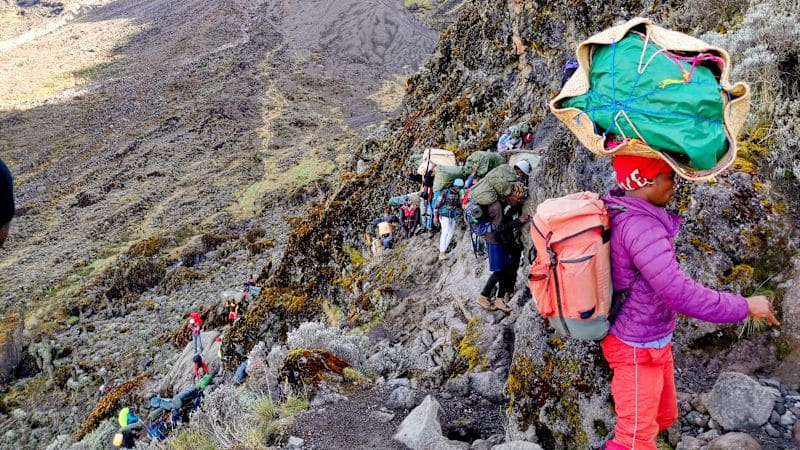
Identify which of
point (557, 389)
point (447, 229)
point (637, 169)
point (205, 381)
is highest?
point (637, 169)

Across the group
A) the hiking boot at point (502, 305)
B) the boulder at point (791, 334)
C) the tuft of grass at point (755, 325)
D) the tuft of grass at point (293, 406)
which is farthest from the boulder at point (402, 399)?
the boulder at point (791, 334)

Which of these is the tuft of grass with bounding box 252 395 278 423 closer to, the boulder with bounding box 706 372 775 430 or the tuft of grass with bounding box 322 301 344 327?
the boulder with bounding box 706 372 775 430

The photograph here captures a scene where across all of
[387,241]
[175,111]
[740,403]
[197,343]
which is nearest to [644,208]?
[740,403]

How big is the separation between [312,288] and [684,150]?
9774mm

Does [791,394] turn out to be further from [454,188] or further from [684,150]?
[454,188]

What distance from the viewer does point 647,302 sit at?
2580 mm

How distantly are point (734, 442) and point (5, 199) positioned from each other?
3.96 m

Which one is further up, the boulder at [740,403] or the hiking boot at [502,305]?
the boulder at [740,403]

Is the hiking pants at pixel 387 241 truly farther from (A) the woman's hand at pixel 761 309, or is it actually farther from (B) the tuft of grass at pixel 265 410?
(A) the woman's hand at pixel 761 309

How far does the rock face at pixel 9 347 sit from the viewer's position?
61.3 ft

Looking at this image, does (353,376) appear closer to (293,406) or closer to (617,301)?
(293,406)

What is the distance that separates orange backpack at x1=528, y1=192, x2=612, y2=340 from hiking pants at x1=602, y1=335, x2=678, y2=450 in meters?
0.23

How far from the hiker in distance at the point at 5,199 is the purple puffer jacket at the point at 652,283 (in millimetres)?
2994

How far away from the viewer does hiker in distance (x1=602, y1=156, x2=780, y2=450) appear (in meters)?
2.35
